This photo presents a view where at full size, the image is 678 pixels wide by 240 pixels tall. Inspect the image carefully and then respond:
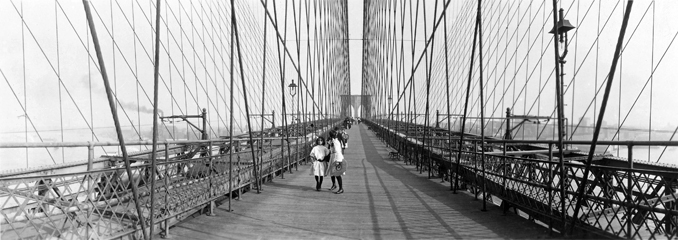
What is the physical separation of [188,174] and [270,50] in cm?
2514

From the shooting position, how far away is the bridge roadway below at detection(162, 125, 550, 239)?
4.65m

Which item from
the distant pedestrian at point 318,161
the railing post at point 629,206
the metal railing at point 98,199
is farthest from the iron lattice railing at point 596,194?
the metal railing at point 98,199

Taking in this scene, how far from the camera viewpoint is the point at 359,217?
18.1 ft

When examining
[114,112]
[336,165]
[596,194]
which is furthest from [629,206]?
[336,165]

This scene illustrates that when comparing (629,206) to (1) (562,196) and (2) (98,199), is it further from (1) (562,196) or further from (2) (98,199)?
(2) (98,199)

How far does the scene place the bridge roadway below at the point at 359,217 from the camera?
465 cm

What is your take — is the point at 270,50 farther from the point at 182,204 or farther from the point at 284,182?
the point at 182,204

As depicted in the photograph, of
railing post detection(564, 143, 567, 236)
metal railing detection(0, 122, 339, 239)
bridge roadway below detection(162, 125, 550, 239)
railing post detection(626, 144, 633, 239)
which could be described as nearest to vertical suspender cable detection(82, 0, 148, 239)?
metal railing detection(0, 122, 339, 239)

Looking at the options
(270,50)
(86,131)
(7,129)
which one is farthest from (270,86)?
(7,129)

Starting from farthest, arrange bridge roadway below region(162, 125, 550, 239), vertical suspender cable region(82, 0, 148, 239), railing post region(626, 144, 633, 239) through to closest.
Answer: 1. bridge roadway below region(162, 125, 550, 239)
2. railing post region(626, 144, 633, 239)
3. vertical suspender cable region(82, 0, 148, 239)

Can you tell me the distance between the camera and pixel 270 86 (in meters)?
31.3

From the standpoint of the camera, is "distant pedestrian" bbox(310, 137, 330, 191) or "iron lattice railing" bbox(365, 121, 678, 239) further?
"distant pedestrian" bbox(310, 137, 330, 191)

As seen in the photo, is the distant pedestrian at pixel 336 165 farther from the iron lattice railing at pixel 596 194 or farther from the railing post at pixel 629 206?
the railing post at pixel 629 206

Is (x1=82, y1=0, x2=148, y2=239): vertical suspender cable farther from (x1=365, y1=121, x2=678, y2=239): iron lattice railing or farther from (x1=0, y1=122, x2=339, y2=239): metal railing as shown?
(x1=365, y1=121, x2=678, y2=239): iron lattice railing
